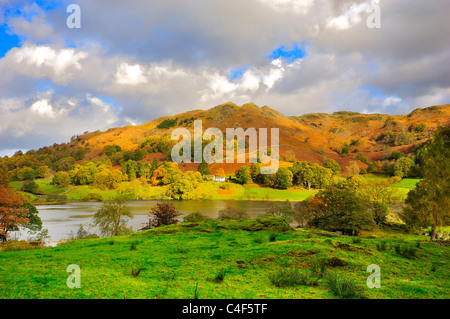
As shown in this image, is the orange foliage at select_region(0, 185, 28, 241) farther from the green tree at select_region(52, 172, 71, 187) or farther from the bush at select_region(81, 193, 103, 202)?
the green tree at select_region(52, 172, 71, 187)

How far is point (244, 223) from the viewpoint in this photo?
17.9 m

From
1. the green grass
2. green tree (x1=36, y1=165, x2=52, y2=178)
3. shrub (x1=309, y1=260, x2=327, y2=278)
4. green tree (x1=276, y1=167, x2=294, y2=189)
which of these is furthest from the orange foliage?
green tree (x1=36, y1=165, x2=52, y2=178)

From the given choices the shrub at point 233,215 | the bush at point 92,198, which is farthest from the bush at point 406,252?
the bush at point 92,198

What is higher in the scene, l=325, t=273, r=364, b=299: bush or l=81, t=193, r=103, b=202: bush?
l=325, t=273, r=364, b=299: bush

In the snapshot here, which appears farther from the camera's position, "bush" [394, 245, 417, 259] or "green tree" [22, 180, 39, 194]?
"green tree" [22, 180, 39, 194]

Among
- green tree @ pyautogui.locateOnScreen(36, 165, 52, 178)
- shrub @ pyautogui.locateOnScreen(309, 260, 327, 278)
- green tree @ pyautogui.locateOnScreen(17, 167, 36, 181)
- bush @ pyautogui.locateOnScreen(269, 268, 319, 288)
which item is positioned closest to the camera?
bush @ pyautogui.locateOnScreen(269, 268, 319, 288)

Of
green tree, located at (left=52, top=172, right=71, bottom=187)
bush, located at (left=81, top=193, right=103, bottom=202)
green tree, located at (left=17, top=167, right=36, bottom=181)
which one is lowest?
bush, located at (left=81, top=193, right=103, bottom=202)

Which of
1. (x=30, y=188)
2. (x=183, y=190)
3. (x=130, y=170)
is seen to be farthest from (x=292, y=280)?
(x=130, y=170)

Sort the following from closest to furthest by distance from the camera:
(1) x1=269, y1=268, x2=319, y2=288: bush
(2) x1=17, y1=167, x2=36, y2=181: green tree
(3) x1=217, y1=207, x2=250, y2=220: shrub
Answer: (1) x1=269, y1=268, x2=319, y2=288: bush, (3) x1=217, y1=207, x2=250, y2=220: shrub, (2) x1=17, y1=167, x2=36, y2=181: green tree

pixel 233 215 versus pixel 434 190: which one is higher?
pixel 434 190

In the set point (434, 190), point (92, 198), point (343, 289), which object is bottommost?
point (92, 198)

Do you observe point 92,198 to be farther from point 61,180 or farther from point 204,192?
point 204,192
